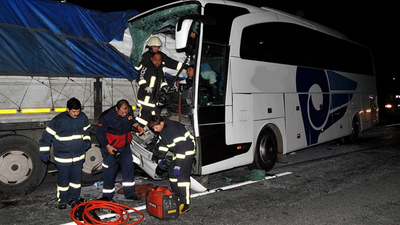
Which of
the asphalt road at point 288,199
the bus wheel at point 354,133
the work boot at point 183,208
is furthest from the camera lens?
the bus wheel at point 354,133

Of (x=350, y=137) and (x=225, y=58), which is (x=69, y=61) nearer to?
(x=225, y=58)

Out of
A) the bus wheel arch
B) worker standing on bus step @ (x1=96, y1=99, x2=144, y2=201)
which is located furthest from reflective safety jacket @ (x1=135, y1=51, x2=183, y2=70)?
the bus wheel arch

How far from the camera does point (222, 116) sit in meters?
6.14

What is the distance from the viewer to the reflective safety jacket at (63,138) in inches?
200

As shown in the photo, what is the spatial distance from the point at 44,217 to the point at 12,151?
1428 millimetres

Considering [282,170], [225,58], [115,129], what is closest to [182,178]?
[115,129]

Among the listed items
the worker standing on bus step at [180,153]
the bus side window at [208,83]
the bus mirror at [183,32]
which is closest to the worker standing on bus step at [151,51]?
the bus side window at [208,83]

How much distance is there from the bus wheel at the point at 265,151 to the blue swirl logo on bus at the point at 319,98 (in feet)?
4.54

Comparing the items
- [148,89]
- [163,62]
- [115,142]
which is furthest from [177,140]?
[163,62]

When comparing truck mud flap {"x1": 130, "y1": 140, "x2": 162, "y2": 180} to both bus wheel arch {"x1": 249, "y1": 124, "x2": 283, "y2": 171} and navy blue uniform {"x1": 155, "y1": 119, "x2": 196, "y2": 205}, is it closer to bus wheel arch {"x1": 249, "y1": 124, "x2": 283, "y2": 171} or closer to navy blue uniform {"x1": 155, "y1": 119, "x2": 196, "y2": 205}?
navy blue uniform {"x1": 155, "y1": 119, "x2": 196, "y2": 205}

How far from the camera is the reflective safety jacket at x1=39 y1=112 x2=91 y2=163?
Result: 508 centimetres

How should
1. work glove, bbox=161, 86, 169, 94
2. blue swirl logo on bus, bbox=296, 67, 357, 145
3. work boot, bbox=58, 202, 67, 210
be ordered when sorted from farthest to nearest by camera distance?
blue swirl logo on bus, bbox=296, 67, 357, 145
work glove, bbox=161, 86, 169, 94
work boot, bbox=58, 202, 67, 210

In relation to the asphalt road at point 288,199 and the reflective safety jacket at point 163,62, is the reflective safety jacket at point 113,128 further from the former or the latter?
the reflective safety jacket at point 163,62

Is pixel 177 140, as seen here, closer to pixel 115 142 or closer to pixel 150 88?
pixel 115 142
